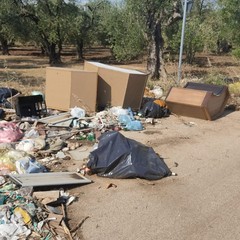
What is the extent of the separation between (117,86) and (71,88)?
1.08m

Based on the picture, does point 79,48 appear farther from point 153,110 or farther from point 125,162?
point 125,162

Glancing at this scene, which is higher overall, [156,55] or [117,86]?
[117,86]

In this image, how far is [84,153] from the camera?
637 cm

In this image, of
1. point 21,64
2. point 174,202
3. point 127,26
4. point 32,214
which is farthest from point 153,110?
point 21,64

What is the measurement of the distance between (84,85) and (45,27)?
58.8 ft

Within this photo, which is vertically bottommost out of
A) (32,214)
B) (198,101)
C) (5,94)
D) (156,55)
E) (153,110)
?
(156,55)

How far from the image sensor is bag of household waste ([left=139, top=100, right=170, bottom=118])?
8906 millimetres

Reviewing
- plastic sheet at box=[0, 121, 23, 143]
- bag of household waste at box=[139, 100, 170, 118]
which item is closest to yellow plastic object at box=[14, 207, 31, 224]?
plastic sheet at box=[0, 121, 23, 143]

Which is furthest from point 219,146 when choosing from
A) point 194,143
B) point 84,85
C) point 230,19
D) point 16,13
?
point 16,13

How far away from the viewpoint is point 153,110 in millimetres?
8930

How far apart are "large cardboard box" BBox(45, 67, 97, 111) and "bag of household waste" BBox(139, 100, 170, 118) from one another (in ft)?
3.91

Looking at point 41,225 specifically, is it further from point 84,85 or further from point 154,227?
point 84,85

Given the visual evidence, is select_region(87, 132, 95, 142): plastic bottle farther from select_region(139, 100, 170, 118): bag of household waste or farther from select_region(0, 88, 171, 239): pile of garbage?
select_region(139, 100, 170, 118): bag of household waste

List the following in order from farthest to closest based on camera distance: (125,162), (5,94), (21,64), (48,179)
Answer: (21,64) → (5,94) → (125,162) → (48,179)
